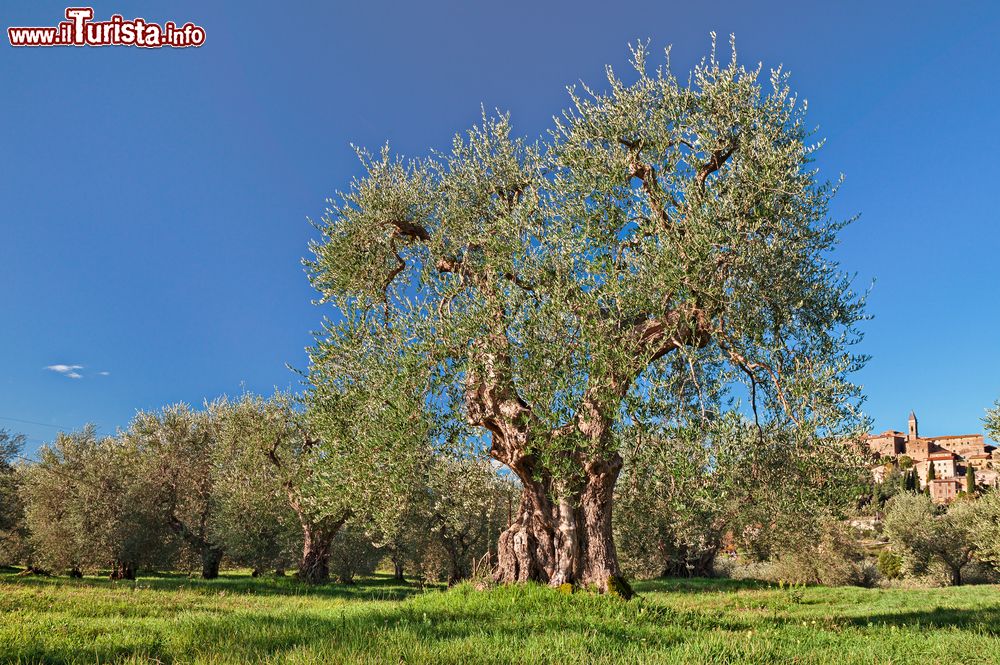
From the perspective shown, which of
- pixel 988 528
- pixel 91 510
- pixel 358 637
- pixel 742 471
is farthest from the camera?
pixel 988 528

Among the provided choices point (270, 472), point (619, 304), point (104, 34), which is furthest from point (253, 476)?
point (619, 304)

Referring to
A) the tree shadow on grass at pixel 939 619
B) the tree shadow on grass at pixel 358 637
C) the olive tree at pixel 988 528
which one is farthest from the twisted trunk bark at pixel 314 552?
the olive tree at pixel 988 528

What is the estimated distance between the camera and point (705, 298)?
1683 cm

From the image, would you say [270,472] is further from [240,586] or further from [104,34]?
[104,34]

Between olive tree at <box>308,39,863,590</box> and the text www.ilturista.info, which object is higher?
the text www.ilturista.info

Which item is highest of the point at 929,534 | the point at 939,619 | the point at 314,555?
the point at 939,619

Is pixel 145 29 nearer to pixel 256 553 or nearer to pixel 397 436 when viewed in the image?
pixel 397 436

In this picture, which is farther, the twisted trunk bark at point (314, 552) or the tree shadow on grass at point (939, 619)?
the twisted trunk bark at point (314, 552)

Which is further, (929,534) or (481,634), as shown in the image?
(929,534)

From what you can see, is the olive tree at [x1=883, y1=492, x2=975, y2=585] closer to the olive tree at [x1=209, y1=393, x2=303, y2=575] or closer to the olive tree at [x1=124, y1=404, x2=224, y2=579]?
the olive tree at [x1=209, y1=393, x2=303, y2=575]

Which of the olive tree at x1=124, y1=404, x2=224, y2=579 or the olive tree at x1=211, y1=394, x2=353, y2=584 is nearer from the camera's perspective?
the olive tree at x1=211, y1=394, x2=353, y2=584

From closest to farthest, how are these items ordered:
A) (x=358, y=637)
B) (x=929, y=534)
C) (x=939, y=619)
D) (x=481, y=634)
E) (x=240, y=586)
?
(x=358, y=637) → (x=481, y=634) → (x=939, y=619) → (x=240, y=586) → (x=929, y=534)

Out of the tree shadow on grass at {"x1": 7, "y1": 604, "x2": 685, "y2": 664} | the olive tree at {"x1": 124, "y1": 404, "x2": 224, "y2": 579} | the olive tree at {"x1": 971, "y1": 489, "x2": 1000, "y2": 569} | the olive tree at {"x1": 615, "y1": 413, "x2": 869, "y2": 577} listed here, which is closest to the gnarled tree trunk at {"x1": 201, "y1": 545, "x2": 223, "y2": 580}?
the olive tree at {"x1": 124, "y1": 404, "x2": 224, "y2": 579}

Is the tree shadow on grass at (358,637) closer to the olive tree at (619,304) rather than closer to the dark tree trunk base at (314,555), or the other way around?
the olive tree at (619,304)
